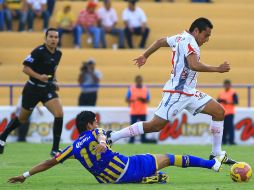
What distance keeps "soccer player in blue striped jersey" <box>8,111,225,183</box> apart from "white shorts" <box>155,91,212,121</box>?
5.97 ft

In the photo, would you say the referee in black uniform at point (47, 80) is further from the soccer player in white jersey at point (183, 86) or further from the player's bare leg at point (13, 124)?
the soccer player in white jersey at point (183, 86)

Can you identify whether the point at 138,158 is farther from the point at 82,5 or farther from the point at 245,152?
the point at 82,5

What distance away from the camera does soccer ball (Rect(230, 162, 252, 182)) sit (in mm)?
12336

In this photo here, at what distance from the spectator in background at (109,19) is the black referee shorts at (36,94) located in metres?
10.6

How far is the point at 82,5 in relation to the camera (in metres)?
28.4

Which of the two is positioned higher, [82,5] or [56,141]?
[82,5]

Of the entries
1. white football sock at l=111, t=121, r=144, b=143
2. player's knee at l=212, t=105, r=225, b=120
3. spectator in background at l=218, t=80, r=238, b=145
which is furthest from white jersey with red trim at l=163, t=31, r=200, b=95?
spectator in background at l=218, t=80, r=238, b=145

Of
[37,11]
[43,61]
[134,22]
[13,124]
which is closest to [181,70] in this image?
[43,61]

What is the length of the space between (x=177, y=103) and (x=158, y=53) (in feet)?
45.2

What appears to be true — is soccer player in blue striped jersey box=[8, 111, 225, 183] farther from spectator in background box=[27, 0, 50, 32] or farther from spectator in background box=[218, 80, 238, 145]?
spectator in background box=[27, 0, 50, 32]

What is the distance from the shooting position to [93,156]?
11672mm

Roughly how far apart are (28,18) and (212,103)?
46.8ft

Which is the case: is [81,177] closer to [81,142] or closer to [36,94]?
[81,142]

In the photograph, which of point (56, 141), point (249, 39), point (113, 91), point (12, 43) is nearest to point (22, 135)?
point (113, 91)
